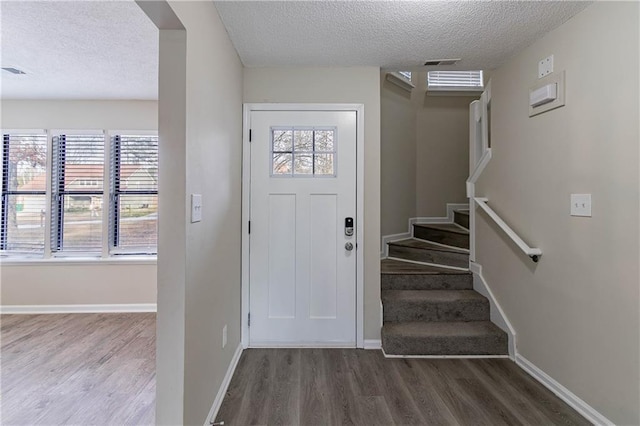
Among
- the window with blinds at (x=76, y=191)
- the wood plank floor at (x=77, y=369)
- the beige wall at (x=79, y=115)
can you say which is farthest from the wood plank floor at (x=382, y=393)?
the beige wall at (x=79, y=115)

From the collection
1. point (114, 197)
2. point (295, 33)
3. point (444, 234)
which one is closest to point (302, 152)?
point (295, 33)

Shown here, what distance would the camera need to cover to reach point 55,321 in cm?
320

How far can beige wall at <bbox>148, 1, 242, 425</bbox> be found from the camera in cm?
135

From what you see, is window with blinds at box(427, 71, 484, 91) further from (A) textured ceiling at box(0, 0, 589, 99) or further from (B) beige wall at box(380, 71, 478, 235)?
(A) textured ceiling at box(0, 0, 589, 99)

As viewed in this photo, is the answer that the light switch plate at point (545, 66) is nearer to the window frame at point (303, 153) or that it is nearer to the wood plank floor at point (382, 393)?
the window frame at point (303, 153)

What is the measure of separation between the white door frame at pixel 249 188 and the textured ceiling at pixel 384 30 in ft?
1.14

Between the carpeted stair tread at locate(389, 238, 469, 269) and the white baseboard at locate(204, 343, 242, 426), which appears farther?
the carpeted stair tread at locate(389, 238, 469, 269)

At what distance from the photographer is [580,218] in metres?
1.86

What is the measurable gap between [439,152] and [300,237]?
8.83 ft

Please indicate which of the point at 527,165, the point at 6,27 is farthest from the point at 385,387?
the point at 6,27

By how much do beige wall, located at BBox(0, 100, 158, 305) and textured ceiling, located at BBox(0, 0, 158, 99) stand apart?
0.65 ft

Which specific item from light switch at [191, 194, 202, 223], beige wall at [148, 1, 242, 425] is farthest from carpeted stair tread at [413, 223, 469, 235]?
light switch at [191, 194, 202, 223]

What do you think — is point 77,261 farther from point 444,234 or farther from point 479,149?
point 479,149

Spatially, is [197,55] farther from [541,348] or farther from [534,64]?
[541,348]
